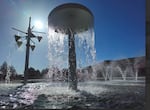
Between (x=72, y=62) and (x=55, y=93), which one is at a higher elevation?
(x=72, y=62)

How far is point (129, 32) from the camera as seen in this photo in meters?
2.35

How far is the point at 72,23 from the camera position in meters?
2.33

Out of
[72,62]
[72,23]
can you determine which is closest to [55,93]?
[72,62]

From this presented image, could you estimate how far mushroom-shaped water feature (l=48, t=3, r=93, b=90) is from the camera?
7.61 ft

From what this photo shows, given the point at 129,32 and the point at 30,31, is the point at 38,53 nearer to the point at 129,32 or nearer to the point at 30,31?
the point at 30,31

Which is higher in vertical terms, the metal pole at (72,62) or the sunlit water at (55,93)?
the metal pole at (72,62)

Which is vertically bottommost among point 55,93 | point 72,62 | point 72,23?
point 55,93

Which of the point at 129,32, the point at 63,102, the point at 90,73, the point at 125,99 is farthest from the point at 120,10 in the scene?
the point at 63,102

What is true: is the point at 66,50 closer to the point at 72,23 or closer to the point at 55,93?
the point at 72,23

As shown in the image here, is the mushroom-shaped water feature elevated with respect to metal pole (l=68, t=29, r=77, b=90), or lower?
elevated

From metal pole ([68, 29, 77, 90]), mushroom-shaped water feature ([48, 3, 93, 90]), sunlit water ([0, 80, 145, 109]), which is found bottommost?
sunlit water ([0, 80, 145, 109])

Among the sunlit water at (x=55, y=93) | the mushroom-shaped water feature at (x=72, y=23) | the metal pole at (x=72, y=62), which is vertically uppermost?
the mushroom-shaped water feature at (x=72, y=23)

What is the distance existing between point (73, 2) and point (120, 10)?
380 mm

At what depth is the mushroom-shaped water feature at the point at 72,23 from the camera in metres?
2.32
